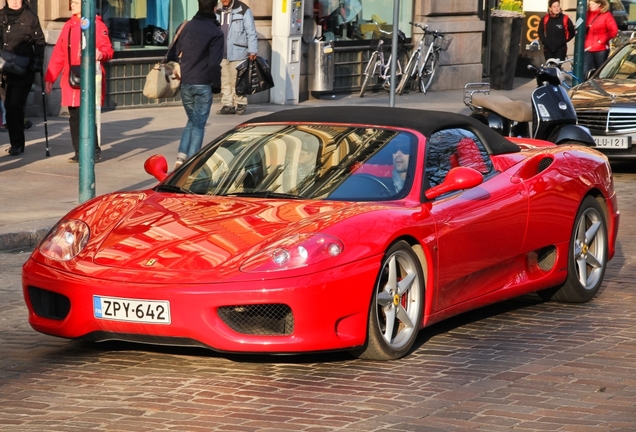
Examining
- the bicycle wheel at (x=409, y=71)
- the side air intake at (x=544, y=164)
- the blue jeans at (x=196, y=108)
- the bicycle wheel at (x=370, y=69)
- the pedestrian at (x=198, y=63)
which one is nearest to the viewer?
the side air intake at (x=544, y=164)

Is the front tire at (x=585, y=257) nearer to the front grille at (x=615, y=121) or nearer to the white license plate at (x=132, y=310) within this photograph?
the white license plate at (x=132, y=310)

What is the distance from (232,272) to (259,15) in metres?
15.8

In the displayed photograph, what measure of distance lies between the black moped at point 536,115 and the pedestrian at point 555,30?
9.97 m

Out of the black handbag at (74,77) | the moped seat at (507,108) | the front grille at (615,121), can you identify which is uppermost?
the black handbag at (74,77)

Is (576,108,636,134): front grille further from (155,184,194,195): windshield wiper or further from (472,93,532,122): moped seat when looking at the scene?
(155,184,194,195): windshield wiper

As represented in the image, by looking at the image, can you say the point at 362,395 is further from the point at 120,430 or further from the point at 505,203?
the point at 505,203

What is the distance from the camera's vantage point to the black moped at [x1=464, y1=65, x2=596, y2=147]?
567 inches

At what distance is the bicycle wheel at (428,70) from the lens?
24.8 meters

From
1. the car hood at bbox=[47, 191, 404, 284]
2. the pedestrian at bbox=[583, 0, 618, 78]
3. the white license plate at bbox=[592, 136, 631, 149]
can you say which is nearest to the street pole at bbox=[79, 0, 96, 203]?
the car hood at bbox=[47, 191, 404, 284]

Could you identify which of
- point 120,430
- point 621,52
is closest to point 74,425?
point 120,430

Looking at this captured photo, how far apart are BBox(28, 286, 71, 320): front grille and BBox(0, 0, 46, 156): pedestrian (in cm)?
822

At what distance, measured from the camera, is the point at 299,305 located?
20.4ft

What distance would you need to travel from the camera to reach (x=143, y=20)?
20.6m

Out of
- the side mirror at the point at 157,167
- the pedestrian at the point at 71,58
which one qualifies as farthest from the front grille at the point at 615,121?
the side mirror at the point at 157,167
